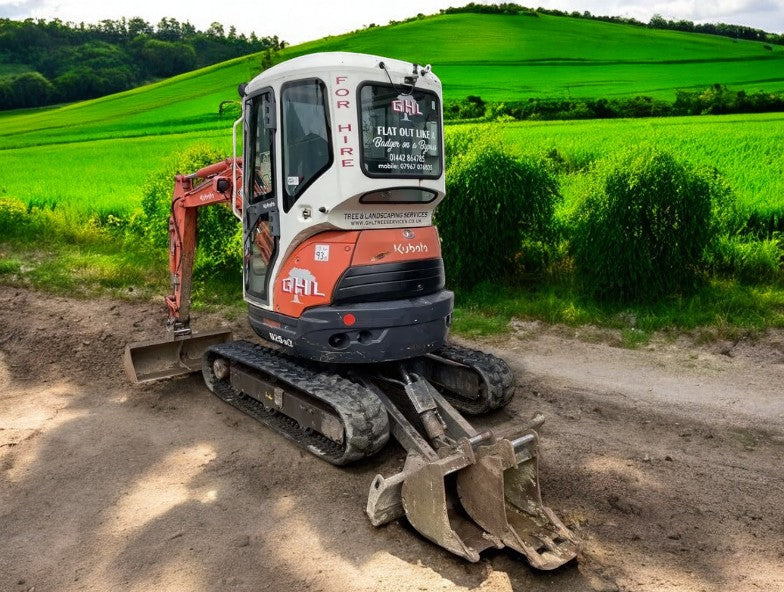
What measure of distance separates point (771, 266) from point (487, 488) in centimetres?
664

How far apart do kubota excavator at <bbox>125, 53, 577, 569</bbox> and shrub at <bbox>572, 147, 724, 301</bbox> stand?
134 inches

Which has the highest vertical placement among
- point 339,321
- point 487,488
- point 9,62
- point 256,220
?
point 9,62

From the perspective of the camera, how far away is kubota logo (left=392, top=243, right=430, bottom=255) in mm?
5695

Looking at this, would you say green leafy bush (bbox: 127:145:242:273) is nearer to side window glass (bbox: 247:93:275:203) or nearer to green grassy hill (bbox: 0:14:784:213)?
green grassy hill (bbox: 0:14:784:213)

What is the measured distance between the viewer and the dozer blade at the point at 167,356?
7.22 m

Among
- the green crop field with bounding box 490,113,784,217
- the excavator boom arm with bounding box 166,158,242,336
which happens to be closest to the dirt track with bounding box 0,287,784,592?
the excavator boom arm with bounding box 166,158,242,336

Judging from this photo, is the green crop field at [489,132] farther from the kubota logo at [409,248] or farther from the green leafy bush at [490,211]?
the kubota logo at [409,248]

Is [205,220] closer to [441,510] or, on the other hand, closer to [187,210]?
[187,210]

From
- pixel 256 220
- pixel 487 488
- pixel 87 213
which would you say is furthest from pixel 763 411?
pixel 87 213

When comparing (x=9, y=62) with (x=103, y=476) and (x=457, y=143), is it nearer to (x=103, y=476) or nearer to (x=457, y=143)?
(x=457, y=143)

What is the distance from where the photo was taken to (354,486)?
5.31 meters

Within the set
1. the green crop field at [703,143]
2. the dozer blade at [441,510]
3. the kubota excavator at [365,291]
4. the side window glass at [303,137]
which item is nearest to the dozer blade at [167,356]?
the kubota excavator at [365,291]

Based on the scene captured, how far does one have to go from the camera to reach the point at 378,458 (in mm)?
5734

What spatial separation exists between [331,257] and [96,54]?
4302 centimetres
